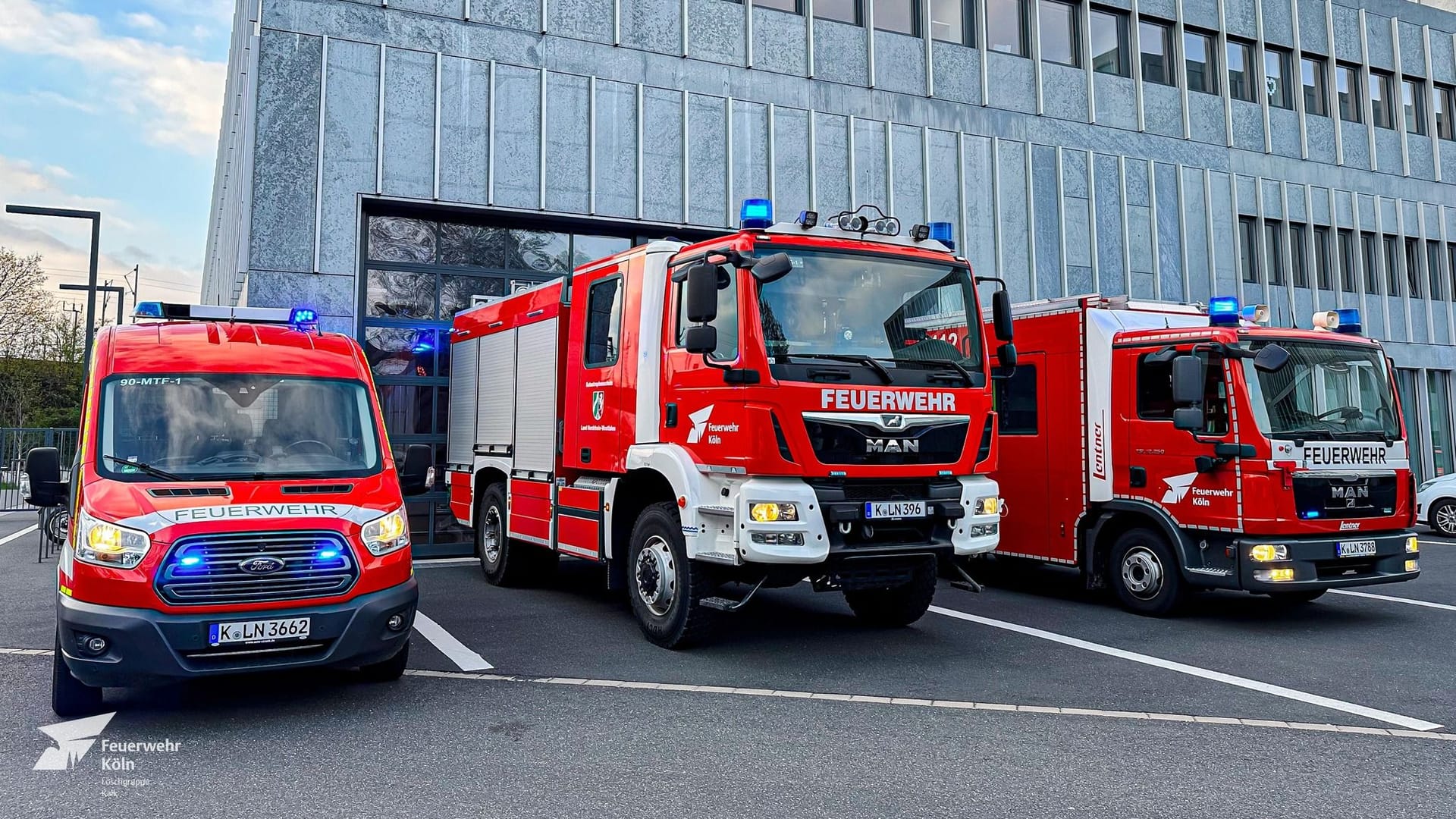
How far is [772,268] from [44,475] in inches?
177

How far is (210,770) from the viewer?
4.64m

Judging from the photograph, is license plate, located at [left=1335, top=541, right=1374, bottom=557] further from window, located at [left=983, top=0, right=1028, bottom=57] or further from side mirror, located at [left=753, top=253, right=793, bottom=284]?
window, located at [left=983, top=0, right=1028, bottom=57]

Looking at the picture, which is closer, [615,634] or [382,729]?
[382,729]

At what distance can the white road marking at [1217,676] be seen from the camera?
220 inches

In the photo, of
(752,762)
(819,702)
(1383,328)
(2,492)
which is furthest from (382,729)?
(1383,328)

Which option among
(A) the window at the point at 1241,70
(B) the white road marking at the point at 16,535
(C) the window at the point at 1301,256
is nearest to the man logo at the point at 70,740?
(B) the white road marking at the point at 16,535

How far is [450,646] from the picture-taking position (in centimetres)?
739

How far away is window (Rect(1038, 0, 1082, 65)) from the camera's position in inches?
716

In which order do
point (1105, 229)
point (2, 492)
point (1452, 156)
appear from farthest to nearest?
1. point (1452, 156)
2. point (2, 492)
3. point (1105, 229)

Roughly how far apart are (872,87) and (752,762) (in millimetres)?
13577

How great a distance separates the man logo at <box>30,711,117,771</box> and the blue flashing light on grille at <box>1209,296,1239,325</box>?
852cm

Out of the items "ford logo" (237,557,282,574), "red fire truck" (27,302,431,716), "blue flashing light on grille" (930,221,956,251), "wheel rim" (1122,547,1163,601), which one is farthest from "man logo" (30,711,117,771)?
"wheel rim" (1122,547,1163,601)

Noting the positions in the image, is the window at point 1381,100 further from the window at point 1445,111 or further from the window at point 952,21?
the window at point 952,21

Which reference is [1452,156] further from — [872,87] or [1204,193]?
[872,87]
